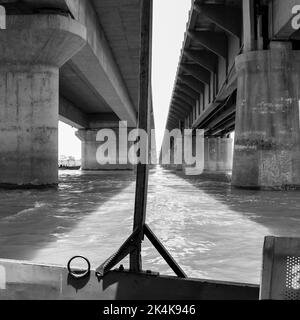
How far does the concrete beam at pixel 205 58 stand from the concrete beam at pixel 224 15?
7.07 meters

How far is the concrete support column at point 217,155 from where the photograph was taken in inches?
2170

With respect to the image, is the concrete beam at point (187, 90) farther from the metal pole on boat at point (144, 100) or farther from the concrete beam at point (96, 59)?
the metal pole on boat at point (144, 100)

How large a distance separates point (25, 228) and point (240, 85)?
1294 cm

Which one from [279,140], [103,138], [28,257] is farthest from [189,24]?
[103,138]

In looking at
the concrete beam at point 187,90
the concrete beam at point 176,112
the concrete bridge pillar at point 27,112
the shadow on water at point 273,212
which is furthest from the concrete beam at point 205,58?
the concrete beam at point 176,112

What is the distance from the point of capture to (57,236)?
7.08m

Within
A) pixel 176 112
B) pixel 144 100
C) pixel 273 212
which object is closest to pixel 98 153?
pixel 176 112

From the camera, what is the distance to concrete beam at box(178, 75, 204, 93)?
35.3 meters

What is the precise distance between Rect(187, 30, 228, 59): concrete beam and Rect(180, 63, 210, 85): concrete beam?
291 inches

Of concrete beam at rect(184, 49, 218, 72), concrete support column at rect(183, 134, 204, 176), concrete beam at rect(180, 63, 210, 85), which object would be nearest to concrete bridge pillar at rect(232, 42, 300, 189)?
concrete beam at rect(184, 49, 218, 72)

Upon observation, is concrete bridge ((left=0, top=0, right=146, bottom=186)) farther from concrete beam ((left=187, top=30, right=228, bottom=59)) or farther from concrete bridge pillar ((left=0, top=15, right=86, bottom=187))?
concrete beam ((left=187, top=30, right=228, bottom=59))

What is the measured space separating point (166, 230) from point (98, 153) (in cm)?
4494

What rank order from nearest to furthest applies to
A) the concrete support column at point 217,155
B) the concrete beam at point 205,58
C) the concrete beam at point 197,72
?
1. the concrete beam at point 205,58
2. the concrete beam at point 197,72
3. the concrete support column at point 217,155

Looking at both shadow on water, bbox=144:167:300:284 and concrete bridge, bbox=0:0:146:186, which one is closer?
shadow on water, bbox=144:167:300:284
